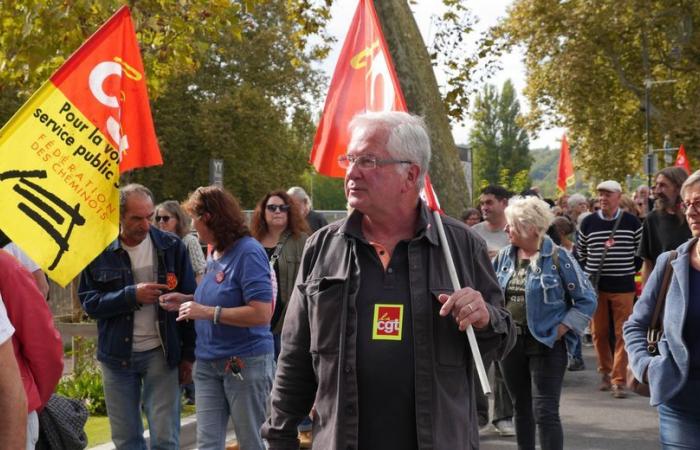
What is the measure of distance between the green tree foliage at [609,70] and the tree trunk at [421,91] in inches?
842

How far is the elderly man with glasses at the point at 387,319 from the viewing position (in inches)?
132

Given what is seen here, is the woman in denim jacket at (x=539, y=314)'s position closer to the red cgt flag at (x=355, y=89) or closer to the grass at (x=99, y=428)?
the red cgt flag at (x=355, y=89)

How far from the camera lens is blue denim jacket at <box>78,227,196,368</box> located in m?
5.83

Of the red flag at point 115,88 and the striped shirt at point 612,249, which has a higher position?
the red flag at point 115,88

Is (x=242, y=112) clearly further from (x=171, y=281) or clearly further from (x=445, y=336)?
(x=445, y=336)

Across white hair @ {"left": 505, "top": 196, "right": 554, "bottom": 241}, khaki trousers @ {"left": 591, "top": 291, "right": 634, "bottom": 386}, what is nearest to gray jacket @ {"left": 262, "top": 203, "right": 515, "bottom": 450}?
white hair @ {"left": 505, "top": 196, "right": 554, "bottom": 241}

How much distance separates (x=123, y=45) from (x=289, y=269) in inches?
102

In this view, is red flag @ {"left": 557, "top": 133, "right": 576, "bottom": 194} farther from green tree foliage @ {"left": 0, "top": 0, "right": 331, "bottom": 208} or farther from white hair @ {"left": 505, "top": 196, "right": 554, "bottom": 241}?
white hair @ {"left": 505, "top": 196, "right": 554, "bottom": 241}

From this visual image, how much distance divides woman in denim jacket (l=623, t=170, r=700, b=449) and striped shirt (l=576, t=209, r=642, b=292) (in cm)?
624

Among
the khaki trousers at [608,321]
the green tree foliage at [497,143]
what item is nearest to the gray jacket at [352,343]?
the khaki trousers at [608,321]

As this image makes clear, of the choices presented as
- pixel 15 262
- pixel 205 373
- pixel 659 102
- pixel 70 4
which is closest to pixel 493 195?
pixel 205 373

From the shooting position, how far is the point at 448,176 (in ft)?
39.5

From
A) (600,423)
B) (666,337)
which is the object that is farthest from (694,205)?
(600,423)

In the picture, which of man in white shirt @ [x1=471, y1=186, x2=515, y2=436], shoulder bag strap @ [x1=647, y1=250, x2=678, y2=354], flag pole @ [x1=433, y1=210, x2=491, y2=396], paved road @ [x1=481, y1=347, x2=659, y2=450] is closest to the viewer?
flag pole @ [x1=433, y1=210, x2=491, y2=396]
